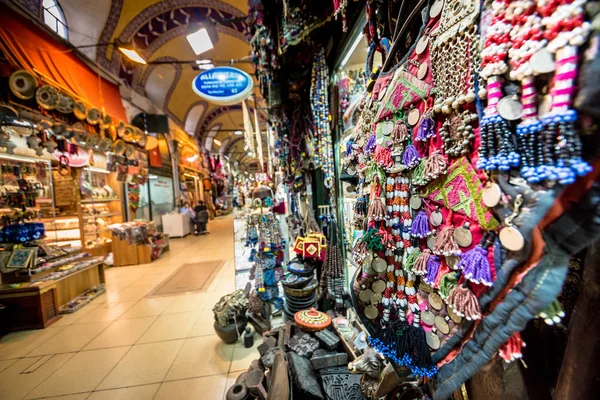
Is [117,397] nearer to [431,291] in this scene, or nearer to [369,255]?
[369,255]

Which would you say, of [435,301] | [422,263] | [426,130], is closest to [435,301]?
[435,301]

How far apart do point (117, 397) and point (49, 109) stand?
485cm

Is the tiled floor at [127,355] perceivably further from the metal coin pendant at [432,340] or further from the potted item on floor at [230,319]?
the metal coin pendant at [432,340]

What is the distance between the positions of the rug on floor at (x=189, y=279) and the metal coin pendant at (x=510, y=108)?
160 inches

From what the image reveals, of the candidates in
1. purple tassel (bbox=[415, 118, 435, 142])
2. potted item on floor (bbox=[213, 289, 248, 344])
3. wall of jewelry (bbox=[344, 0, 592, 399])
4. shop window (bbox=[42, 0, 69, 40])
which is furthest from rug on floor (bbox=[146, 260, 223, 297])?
shop window (bbox=[42, 0, 69, 40])

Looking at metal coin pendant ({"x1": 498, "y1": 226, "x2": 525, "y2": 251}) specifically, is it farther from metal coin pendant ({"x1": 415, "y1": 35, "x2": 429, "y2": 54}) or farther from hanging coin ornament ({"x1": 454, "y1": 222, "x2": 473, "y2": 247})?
metal coin pendant ({"x1": 415, "y1": 35, "x2": 429, "y2": 54})

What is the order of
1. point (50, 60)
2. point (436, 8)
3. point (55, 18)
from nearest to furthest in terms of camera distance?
point (436, 8) < point (50, 60) < point (55, 18)

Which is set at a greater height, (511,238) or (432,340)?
(511,238)

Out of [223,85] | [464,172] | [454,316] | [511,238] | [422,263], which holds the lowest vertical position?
[454,316]

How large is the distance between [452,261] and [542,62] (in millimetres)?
396

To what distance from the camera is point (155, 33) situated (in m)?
5.64

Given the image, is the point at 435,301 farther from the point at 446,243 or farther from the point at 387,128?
the point at 387,128

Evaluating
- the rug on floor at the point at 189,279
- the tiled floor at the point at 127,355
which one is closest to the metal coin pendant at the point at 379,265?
the tiled floor at the point at 127,355

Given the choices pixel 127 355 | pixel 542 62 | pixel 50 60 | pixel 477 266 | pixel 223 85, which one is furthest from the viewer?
pixel 50 60
